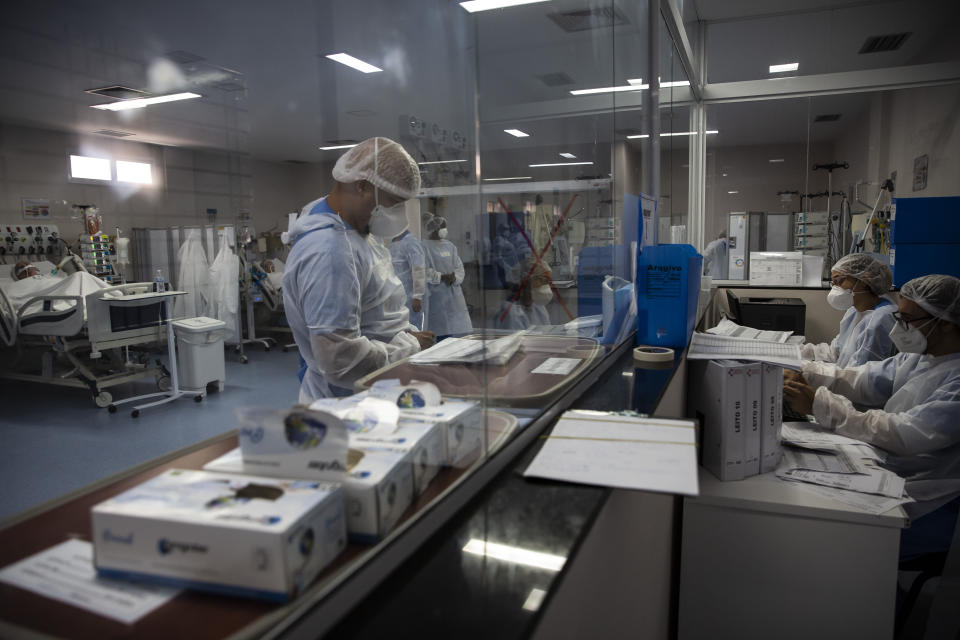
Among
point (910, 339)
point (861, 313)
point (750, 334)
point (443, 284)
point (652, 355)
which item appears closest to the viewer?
point (443, 284)

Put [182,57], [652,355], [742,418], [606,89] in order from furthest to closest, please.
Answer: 1. [606,89]
2. [652,355]
3. [742,418]
4. [182,57]

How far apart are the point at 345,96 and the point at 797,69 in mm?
6058

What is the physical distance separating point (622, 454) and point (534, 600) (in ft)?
1.30

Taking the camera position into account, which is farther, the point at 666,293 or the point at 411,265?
the point at 666,293

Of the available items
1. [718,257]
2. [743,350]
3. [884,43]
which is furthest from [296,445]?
[884,43]

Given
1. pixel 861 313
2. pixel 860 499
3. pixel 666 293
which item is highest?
pixel 666 293

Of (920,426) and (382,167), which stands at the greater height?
(382,167)

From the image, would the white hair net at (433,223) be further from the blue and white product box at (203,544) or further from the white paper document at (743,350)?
the white paper document at (743,350)

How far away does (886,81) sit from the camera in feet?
16.2

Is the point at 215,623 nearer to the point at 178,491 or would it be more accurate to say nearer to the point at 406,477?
the point at 178,491

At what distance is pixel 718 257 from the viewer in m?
5.64

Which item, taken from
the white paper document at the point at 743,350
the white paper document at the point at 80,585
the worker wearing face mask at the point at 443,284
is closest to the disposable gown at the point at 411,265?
the worker wearing face mask at the point at 443,284

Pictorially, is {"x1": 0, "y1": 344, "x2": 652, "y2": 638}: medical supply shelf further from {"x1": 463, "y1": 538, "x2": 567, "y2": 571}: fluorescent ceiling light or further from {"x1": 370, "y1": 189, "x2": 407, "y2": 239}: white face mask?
{"x1": 370, "y1": 189, "x2": 407, "y2": 239}: white face mask

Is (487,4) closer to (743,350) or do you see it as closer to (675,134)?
(743,350)
